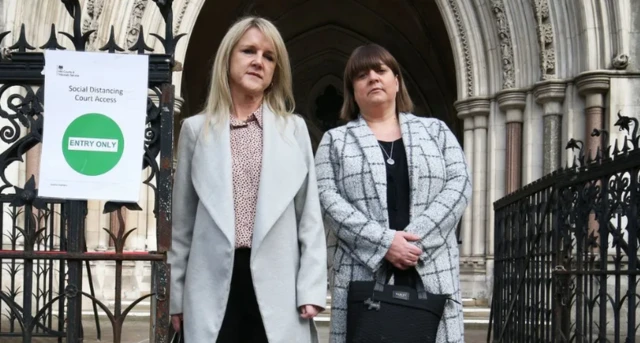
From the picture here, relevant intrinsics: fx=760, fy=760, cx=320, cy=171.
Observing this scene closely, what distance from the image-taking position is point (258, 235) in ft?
7.77

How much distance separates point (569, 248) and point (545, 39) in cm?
611

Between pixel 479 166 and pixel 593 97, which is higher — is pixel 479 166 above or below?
below

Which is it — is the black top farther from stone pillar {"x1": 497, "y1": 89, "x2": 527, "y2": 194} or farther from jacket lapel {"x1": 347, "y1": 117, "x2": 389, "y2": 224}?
stone pillar {"x1": 497, "y1": 89, "x2": 527, "y2": 194}

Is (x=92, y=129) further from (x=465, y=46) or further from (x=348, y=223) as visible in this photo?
(x=465, y=46)

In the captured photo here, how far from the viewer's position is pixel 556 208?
4402 mm

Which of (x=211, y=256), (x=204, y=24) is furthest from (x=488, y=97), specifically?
(x=211, y=256)

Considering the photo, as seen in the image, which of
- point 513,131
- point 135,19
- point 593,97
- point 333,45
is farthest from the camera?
point 333,45

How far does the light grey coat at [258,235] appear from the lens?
236cm

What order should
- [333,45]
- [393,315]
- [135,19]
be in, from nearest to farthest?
[393,315] → [135,19] → [333,45]

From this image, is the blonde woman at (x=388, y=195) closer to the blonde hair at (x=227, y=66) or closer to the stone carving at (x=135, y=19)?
the blonde hair at (x=227, y=66)

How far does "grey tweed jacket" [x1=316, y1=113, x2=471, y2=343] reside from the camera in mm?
2723

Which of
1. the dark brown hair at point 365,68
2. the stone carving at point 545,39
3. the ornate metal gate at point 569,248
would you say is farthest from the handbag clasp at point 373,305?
the stone carving at point 545,39

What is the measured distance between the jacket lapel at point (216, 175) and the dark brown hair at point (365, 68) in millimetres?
632

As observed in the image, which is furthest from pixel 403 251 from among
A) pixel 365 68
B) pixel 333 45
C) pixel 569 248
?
pixel 333 45
